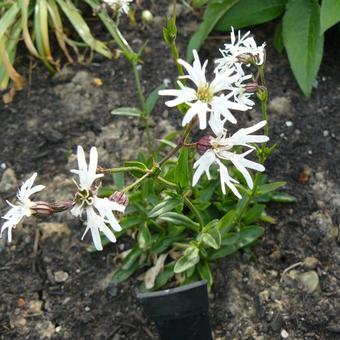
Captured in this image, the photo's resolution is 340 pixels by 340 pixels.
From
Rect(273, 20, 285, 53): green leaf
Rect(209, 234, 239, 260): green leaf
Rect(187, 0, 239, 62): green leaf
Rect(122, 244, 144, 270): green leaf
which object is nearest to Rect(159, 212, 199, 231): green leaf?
Rect(209, 234, 239, 260): green leaf

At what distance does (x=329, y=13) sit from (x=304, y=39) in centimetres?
19

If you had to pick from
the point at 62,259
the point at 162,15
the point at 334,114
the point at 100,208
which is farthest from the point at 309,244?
the point at 162,15

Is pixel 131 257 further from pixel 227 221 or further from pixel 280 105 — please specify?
pixel 280 105

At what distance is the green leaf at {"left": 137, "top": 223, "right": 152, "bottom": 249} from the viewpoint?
1.86 m

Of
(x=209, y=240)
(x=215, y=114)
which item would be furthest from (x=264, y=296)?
(x=215, y=114)

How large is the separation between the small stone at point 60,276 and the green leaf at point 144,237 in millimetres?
310

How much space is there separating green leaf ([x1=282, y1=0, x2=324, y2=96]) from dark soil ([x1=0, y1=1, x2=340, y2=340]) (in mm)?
120

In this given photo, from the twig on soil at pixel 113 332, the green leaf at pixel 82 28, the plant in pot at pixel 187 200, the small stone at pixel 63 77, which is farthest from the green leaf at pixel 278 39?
the twig on soil at pixel 113 332

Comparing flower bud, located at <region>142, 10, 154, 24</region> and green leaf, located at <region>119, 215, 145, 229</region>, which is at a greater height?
flower bud, located at <region>142, 10, 154, 24</region>

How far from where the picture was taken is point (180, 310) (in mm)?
1617

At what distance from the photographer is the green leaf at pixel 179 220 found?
1.71 m

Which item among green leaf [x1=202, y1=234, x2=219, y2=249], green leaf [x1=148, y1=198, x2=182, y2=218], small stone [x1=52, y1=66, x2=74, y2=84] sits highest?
green leaf [x1=148, y1=198, x2=182, y2=218]

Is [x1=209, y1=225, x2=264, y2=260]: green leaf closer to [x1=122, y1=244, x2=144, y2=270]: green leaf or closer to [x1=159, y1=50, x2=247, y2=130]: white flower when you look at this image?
[x1=122, y1=244, x2=144, y2=270]: green leaf

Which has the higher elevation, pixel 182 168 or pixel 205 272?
pixel 182 168
